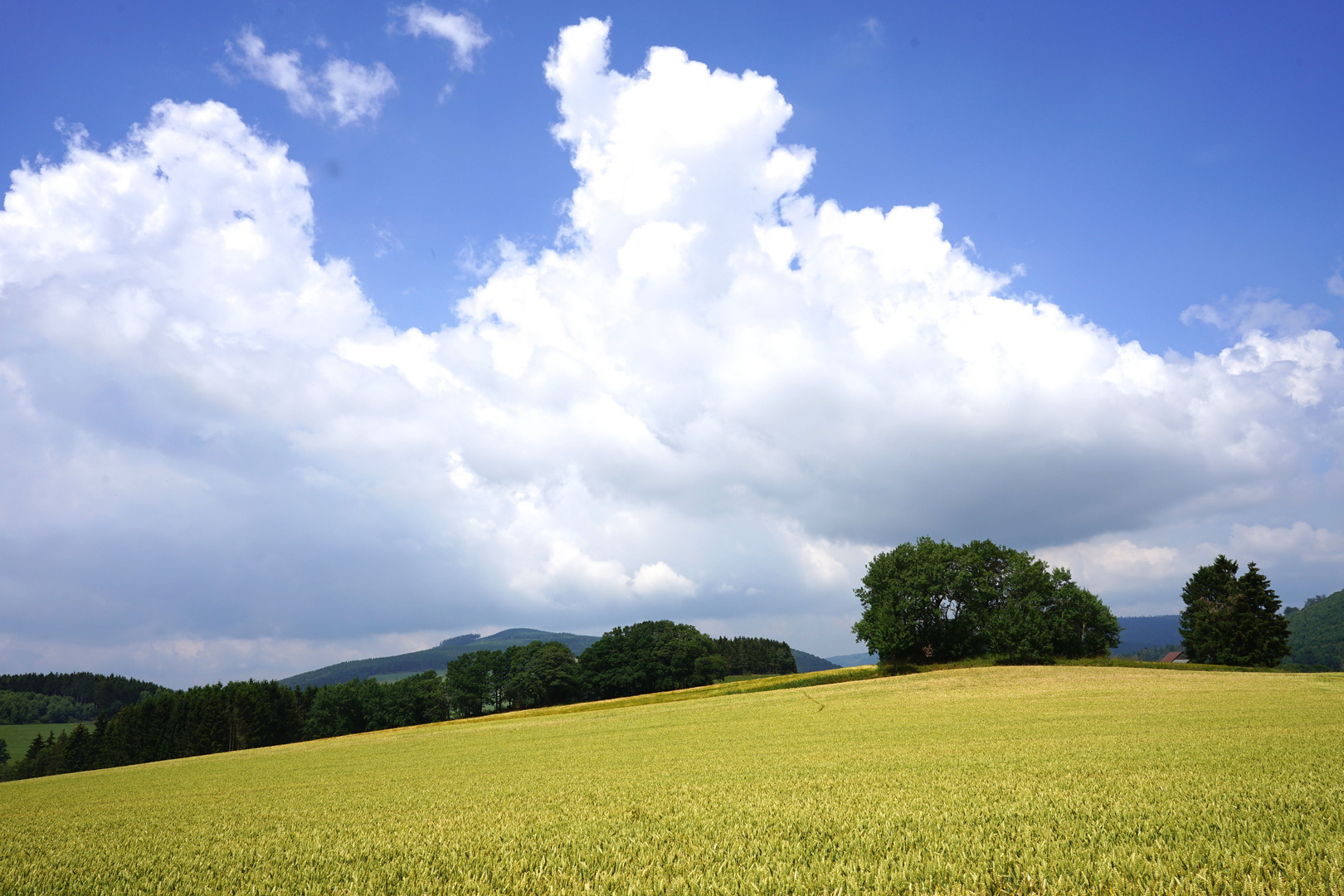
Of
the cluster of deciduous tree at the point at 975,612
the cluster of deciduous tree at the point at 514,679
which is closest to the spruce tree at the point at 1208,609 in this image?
the cluster of deciduous tree at the point at 975,612

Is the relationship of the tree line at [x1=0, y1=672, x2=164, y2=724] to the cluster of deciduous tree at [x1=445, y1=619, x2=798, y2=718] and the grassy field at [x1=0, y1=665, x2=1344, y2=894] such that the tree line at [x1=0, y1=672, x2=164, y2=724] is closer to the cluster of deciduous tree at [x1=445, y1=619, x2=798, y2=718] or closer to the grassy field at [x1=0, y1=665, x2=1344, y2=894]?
the cluster of deciduous tree at [x1=445, y1=619, x2=798, y2=718]

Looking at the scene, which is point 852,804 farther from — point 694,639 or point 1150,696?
point 694,639

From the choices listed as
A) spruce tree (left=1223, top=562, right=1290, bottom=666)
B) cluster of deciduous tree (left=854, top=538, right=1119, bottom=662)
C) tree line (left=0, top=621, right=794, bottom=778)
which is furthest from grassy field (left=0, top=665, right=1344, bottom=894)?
tree line (left=0, top=621, right=794, bottom=778)

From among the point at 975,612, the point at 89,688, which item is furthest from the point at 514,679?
the point at 89,688

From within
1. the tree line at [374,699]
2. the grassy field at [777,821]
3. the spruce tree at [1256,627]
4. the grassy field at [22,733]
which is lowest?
the grassy field at [22,733]

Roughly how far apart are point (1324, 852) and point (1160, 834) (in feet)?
4.44

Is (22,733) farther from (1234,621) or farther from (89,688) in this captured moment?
(1234,621)

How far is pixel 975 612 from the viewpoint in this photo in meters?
67.0

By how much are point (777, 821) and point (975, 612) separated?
68131 millimetres

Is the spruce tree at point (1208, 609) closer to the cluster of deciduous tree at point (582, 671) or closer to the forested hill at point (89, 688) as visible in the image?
the cluster of deciduous tree at point (582, 671)

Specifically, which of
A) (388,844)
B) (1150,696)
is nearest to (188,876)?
(388,844)

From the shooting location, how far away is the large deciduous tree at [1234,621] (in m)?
66.9

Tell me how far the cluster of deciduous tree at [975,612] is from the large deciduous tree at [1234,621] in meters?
13.2

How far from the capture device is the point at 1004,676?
5081 centimetres
